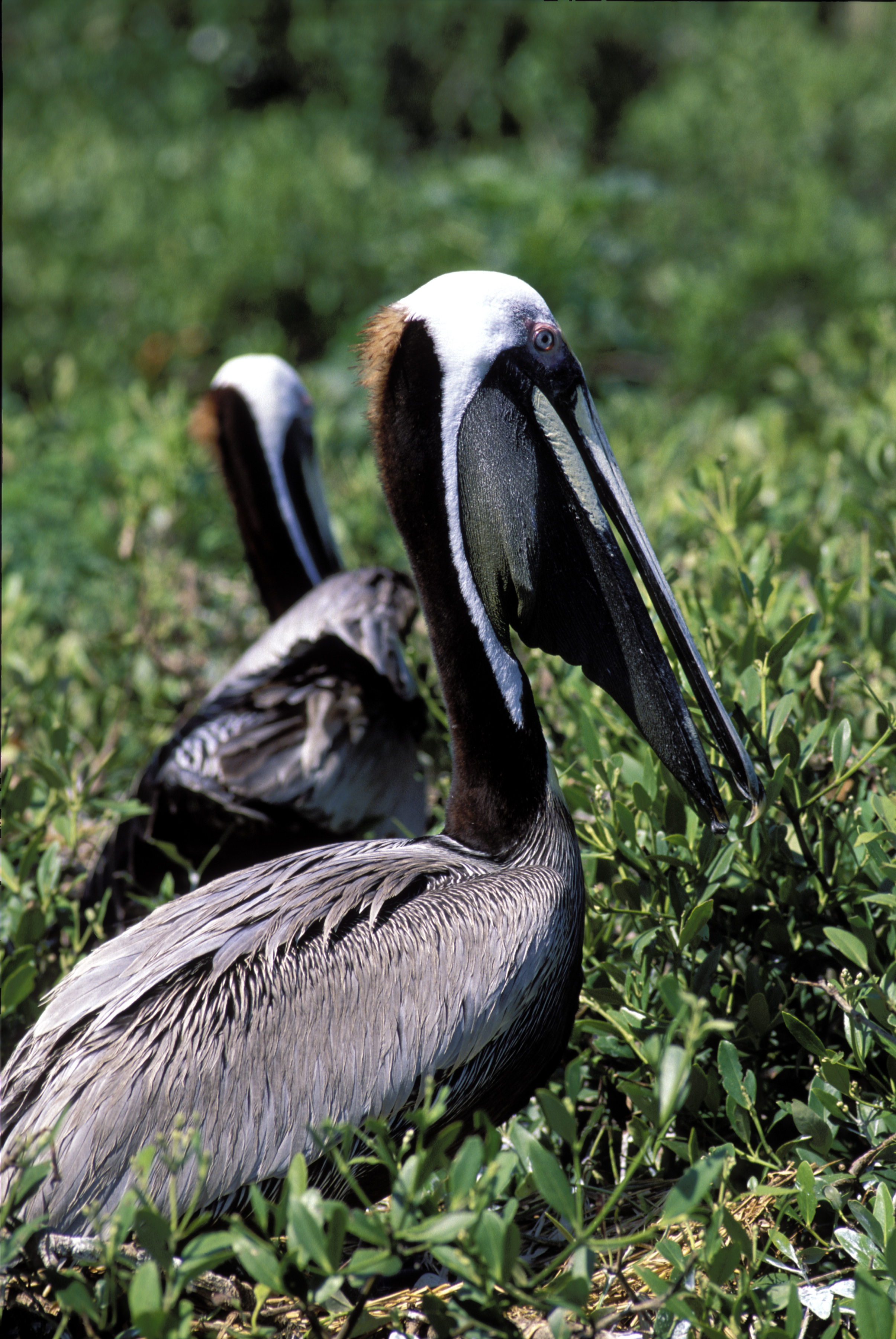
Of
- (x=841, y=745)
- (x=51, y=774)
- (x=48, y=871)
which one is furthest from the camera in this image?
(x=51, y=774)

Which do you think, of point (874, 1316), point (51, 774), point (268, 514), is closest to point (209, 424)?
point (268, 514)

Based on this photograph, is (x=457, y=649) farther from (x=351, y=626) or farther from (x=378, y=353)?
(x=351, y=626)

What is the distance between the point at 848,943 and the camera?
1748mm

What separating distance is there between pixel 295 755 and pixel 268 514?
1.03 m

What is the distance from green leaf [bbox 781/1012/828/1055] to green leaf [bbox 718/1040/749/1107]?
0.37ft

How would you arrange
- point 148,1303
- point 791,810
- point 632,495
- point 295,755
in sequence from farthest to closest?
point 632,495 < point 295,755 < point 791,810 < point 148,1303

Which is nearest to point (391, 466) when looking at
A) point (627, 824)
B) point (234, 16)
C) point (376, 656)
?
point (627, 824)

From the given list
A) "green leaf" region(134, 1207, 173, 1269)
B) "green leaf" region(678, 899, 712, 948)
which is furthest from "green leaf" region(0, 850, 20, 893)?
"green leaf" region(678, 899, 712, 948)

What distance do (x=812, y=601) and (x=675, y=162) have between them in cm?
569

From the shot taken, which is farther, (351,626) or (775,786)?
(351,626)

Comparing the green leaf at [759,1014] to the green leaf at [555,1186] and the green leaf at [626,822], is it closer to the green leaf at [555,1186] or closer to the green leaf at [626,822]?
the green leaf at [626,822]

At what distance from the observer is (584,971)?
2.21 m

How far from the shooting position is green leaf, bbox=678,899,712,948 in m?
1.71

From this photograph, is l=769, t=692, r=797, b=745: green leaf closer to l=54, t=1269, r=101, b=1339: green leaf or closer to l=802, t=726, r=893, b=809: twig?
l=802, t=726, r=893, b=809: twig
